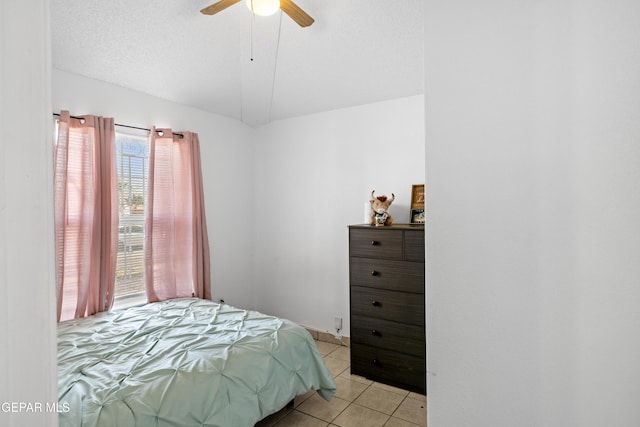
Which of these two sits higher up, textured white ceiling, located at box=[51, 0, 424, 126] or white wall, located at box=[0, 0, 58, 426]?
textured white ceiling, located at box=[51, 0, 424, 126]

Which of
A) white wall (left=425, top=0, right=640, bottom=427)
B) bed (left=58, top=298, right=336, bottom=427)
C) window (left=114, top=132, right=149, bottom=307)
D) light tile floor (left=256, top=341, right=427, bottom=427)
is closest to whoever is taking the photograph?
white wall (left=425, top=0, right=640, bottom=427)

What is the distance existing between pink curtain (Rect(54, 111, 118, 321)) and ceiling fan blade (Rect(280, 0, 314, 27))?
1.94m

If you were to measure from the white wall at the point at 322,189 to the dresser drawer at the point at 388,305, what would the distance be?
2.02ft

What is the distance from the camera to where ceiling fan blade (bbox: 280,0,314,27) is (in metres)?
1.67

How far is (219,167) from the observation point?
389 centimetres

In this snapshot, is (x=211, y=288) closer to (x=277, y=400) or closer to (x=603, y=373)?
(x=277, y=400)

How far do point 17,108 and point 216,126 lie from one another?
3.64 metres

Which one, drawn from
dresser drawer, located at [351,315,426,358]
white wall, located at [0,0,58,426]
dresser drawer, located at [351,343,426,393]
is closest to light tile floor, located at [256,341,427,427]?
dresser drawer, located at [351,343,426,393]

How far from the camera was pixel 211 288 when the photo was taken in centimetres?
377

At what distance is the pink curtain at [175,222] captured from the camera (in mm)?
3195

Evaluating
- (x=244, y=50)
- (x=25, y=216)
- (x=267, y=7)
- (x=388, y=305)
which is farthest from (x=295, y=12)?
(x=388, y=305)

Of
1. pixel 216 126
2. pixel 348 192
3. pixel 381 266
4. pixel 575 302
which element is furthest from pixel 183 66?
pixel 575 302

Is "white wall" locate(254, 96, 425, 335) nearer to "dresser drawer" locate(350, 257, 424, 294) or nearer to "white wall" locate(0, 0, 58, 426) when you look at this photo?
"dresser drawer" locate(350, 257, 424, 294)

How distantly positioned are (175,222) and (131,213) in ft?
1.27
